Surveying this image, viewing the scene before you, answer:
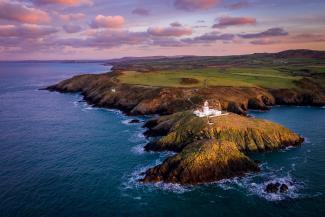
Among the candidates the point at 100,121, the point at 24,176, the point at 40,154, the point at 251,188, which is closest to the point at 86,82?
the point at 100,121

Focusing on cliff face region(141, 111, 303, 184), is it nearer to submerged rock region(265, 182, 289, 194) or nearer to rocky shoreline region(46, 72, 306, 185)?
rocky shoreline region(46, 72, 306, 185)

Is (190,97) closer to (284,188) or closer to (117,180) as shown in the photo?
(117,180)

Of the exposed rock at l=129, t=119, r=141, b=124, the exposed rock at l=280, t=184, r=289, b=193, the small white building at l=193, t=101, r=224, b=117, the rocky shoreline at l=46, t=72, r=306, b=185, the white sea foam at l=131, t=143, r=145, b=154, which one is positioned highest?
the small white building at l=193, t=101, r=224, b=117

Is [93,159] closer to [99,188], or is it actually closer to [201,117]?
[99,188]

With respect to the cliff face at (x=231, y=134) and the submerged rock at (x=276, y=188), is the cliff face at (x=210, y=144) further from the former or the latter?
the submerged rock at (x=276, y=188)

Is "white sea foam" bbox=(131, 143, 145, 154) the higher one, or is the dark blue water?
"white sea foam" bbox=(131, 143, 145, 154)

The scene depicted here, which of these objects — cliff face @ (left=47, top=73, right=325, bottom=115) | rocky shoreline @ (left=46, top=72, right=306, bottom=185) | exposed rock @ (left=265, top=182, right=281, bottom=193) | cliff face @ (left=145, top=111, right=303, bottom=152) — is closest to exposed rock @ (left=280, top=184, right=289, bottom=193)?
exposed rock @ (left=265, top=182, right=281, bottom=193)

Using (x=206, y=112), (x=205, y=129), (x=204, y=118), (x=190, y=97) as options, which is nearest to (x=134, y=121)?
(x=190, y=97)
